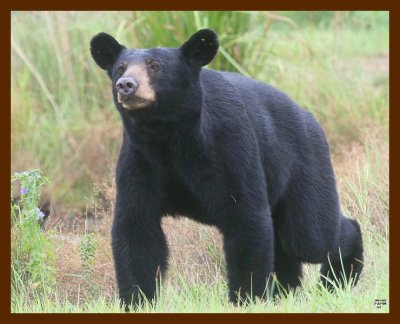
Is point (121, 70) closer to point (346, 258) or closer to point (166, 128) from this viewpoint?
point (166, 128)

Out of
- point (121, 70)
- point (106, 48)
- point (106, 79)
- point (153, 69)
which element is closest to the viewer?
point (153, 69)

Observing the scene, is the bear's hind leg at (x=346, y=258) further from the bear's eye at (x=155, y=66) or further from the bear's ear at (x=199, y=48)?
the bear's eye at (x=155, y=66)

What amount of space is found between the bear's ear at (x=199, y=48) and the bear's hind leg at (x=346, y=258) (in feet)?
7.04

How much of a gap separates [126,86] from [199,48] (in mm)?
784

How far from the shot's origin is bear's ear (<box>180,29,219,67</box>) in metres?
6.79

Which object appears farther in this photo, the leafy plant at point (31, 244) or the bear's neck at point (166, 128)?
the leafy plant at point (31, 244)

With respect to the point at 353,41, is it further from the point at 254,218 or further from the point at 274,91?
the point at 254,218

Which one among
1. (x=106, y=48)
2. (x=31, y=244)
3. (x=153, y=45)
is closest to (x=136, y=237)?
(x=31, y=244)

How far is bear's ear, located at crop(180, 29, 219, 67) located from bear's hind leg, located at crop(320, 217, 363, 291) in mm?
2145

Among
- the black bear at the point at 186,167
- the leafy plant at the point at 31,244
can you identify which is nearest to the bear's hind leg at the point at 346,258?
the black bear at the point at 186,167

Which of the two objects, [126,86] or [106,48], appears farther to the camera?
[106,48]

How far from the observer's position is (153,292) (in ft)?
22.7

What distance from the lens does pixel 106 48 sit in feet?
22.9

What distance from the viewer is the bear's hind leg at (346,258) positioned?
26.5 ft
